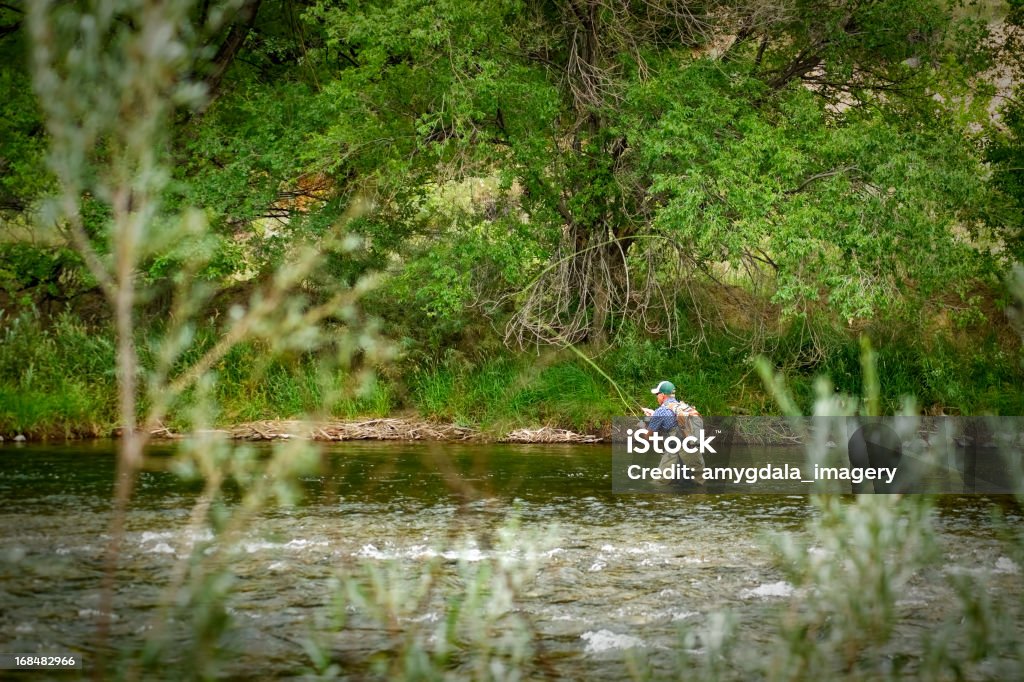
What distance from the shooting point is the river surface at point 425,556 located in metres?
7.37

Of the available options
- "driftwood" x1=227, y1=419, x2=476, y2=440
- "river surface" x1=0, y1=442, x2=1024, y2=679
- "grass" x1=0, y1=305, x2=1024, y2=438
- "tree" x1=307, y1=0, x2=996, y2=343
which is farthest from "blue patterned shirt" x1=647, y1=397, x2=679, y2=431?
"driftwood" x1=227, y1=419, x2=476, y2=440

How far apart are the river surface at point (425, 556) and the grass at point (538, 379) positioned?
3750 mm

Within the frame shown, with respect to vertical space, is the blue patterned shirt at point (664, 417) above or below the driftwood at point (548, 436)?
above

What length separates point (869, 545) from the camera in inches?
149

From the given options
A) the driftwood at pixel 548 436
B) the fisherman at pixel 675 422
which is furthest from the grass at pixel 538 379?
the fisherman at pixel 675 422

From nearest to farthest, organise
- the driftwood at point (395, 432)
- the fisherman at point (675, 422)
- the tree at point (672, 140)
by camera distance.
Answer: the fisherman at point (675, 422), the tree at point (672, 140), the driftwood at point (395, 432)

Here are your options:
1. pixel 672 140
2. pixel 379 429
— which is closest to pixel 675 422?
pixel 672 140

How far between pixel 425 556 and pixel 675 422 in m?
5.85

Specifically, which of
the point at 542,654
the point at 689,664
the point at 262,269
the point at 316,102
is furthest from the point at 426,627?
the point at 262,269

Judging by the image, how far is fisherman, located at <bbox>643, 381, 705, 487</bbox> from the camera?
14.9 m

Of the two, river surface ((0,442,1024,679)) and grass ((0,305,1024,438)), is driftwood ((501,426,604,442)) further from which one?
river surface ((0,442,1024,679))

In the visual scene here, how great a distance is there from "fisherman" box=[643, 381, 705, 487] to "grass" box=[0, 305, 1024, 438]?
15.2 feet

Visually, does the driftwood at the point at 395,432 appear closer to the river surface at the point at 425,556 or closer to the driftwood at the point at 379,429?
the driftwood at the point at 379,429

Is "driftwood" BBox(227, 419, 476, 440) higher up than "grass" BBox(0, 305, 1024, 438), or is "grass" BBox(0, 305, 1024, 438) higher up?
"grass" BBox(0, 305, 1024, 438)
